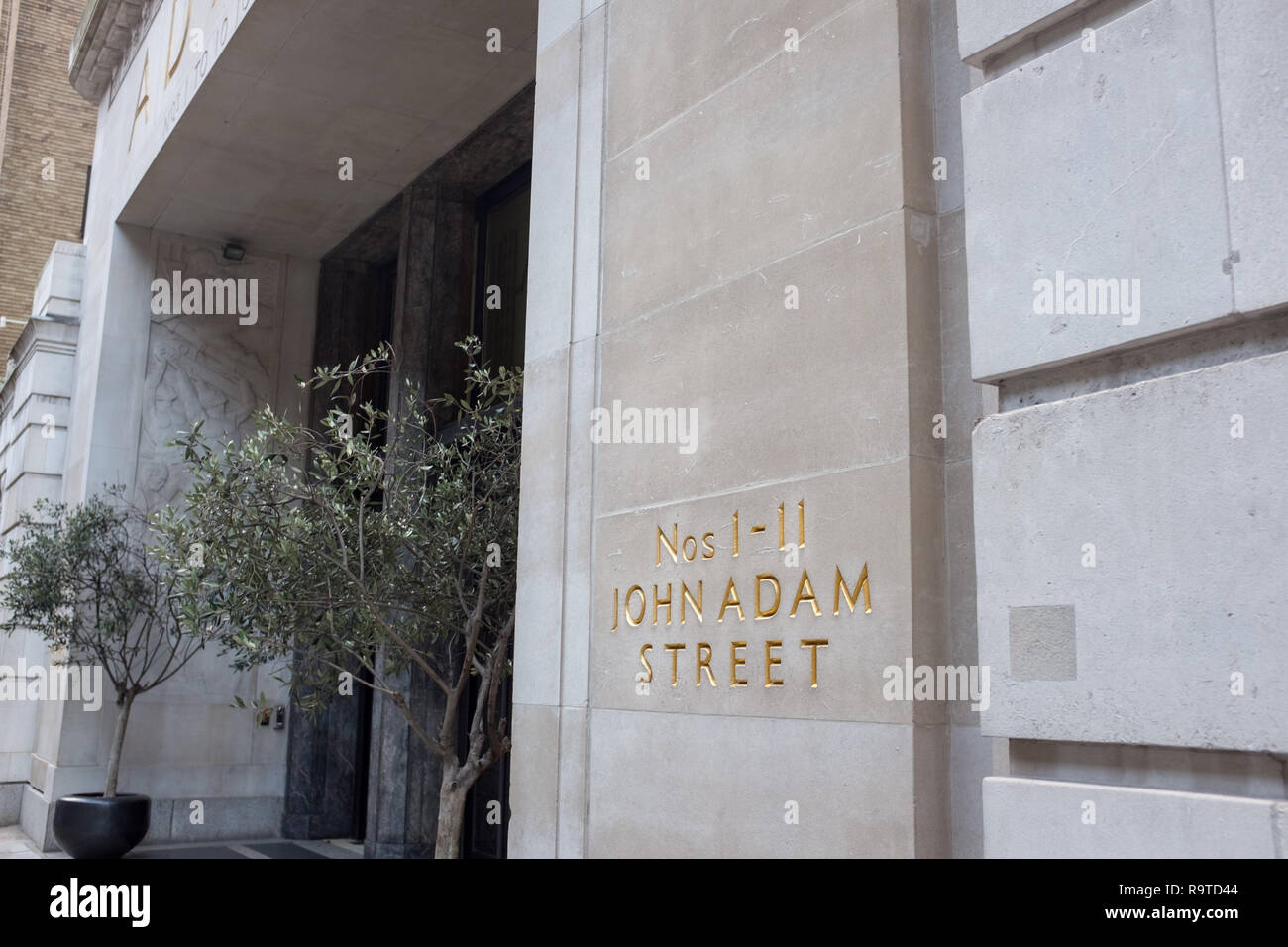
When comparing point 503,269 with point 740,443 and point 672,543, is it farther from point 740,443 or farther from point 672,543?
point 740,443

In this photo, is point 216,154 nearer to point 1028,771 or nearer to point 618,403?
point 618,403

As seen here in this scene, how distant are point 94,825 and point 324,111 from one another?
808 cm

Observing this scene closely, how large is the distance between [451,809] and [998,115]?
602 cm

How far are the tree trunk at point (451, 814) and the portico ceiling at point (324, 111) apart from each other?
6870mm

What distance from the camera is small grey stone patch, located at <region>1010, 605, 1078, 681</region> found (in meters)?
3.57

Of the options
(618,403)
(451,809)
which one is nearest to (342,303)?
(451,809)

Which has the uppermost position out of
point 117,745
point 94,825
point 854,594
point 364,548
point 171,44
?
point 171,44

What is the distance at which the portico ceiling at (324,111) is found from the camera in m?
11.5

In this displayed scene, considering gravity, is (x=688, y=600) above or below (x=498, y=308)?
below

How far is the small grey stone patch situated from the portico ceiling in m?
8.85

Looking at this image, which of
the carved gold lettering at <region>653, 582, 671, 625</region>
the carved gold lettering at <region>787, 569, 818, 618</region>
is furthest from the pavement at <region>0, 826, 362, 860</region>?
the carved gold lettering at <region>787, 569, 818, 618</region>

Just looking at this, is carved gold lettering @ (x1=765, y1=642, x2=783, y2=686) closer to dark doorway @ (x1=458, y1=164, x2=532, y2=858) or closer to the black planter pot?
dark doorway @ (x1=458, y1=164, x2=532, y2=858)

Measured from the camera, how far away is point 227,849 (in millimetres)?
14727

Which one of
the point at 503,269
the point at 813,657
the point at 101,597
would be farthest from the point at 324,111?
the point at 813,657
